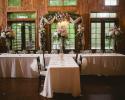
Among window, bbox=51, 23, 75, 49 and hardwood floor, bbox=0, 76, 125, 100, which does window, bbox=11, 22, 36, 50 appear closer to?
window, bbox=51, 23, 75, 49

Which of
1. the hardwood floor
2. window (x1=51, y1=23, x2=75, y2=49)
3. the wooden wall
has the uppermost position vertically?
the wooden wall

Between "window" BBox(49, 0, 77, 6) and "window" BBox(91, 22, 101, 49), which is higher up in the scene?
"window" BBox(49, 0, 77, 6)

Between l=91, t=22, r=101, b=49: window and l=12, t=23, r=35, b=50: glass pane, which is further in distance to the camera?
l=12, t=23, r=35, b=50: glass pane

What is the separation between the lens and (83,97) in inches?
275

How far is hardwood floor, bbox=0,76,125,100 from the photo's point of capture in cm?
700

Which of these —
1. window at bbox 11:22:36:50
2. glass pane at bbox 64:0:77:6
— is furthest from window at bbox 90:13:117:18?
window at bbox 11:22:36:50

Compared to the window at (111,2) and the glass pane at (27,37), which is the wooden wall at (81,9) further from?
the glass pane at (27,37)

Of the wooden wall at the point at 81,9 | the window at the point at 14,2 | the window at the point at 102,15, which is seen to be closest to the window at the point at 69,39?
the wooden wall at the point at 81,9

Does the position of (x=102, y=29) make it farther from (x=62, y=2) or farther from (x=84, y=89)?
(x=84, y=89)

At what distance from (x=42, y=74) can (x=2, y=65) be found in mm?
2815

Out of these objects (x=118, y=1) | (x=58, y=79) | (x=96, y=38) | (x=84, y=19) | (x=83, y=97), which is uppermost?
(x=118, y=1)

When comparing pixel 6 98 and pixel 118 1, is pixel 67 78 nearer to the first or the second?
pixel 6 98

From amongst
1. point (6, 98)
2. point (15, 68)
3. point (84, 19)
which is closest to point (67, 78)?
point (6, 98)

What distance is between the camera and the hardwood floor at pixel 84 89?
7.00 m
